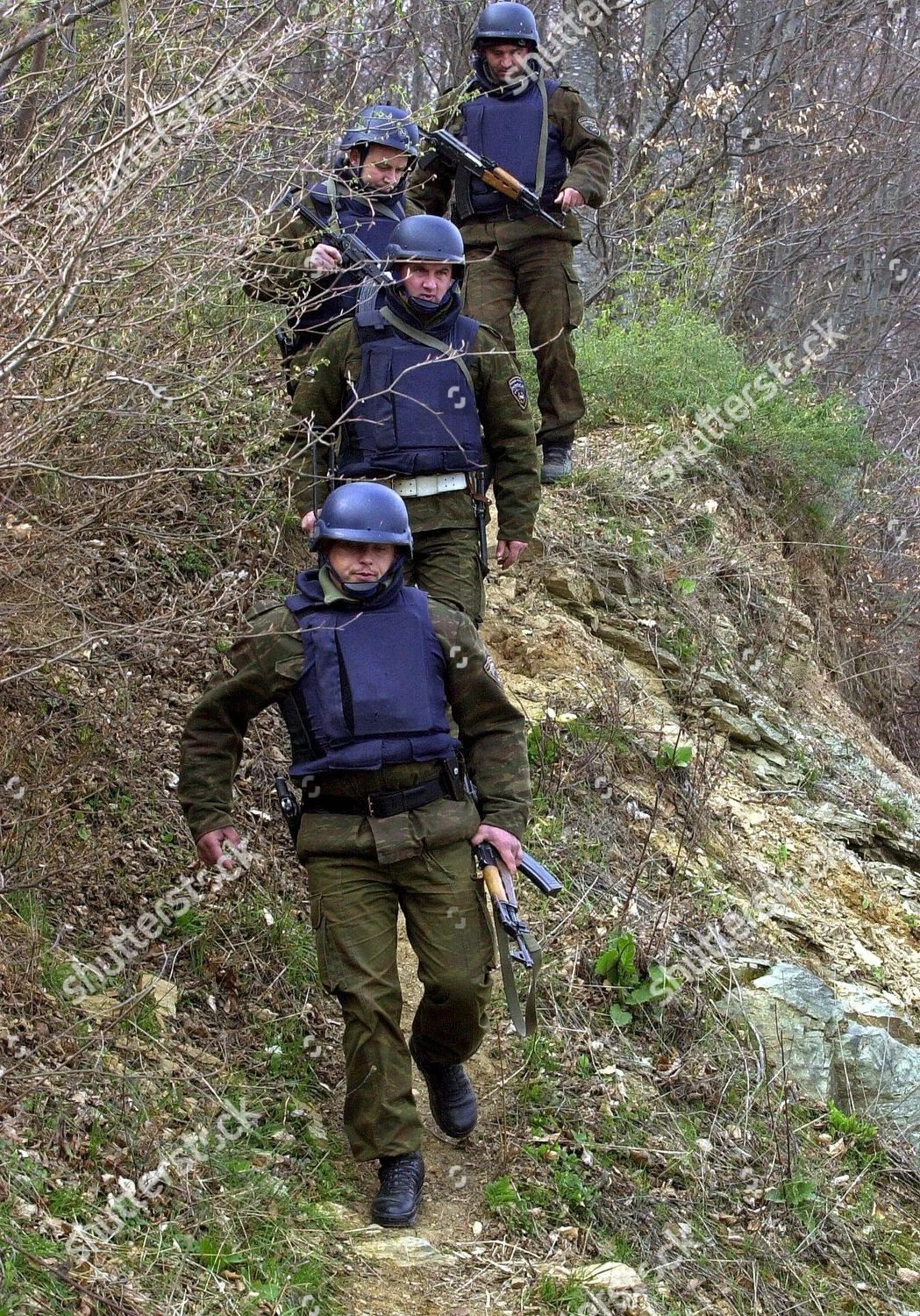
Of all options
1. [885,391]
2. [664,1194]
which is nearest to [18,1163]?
[664,1194]

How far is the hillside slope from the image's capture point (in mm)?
4066

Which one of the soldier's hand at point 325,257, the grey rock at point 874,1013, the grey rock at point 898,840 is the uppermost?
the soldier's hand at point 325,257

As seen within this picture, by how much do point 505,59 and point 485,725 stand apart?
4360 millimetres

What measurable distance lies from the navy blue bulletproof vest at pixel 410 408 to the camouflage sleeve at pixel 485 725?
126 cm

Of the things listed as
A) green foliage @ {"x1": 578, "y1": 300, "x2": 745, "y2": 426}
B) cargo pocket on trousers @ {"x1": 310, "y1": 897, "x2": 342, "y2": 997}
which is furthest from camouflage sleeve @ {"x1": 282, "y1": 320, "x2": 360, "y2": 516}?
green foliage @ {"x1": 578, "y1": 300, "x2": 745, "y2": 426}

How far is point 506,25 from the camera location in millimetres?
7262

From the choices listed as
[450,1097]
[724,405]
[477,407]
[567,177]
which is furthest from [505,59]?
[450,1097]

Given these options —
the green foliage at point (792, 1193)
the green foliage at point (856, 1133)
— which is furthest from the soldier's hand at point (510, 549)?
the green foliage at point (792, 1193)

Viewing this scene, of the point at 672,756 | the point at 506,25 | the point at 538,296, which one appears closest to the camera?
the point at 506,25

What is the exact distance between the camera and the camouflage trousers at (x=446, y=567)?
5805 millimetres

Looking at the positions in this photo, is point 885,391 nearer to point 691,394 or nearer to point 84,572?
point 691,394

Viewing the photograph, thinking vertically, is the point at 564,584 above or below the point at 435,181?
below

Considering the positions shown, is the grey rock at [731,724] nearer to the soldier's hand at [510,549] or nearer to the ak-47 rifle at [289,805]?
the soldier's hand at [510,549]

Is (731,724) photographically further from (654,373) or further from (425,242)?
(425,242)
